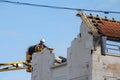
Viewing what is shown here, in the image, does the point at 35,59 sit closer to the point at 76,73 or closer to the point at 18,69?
the point at 76,73

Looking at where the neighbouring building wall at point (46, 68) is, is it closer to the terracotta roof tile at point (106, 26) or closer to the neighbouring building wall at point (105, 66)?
the neighbouring building wall at point (105, 66)

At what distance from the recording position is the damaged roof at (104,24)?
116 feet

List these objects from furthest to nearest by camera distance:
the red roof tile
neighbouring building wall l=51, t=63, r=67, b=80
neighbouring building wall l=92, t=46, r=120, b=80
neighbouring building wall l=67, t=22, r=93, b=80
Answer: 1. neighbouring building wall l=51, t=63, r=67, b=80
2. the red roof tile
3. neighbouring building wall l=67, t=22, r=93, b=80
4. neighbouring building wall l=92, t=46, r=120, b=80

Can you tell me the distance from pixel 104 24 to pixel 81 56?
3150 mm

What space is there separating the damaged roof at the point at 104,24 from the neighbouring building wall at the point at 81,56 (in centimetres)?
66

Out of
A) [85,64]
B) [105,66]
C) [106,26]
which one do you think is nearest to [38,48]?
[106,26]

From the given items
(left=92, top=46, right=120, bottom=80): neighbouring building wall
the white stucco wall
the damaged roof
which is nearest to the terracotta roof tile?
the damaged roof

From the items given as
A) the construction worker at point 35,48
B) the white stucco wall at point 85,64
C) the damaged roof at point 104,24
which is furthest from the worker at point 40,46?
the damaged roof at point 104,24

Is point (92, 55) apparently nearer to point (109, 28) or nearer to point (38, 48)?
point (109, 28)

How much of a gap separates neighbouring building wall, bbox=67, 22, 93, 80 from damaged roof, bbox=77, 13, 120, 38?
0.66 m

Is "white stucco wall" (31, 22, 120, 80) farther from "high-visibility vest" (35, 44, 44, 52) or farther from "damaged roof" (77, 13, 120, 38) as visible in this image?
"high-visibility vest" (35, 44, 44, 52)

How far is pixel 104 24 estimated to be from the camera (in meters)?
36.8

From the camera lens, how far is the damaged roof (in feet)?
116

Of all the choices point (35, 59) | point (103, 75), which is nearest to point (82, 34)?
point (103, 75)
